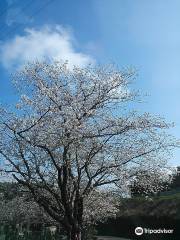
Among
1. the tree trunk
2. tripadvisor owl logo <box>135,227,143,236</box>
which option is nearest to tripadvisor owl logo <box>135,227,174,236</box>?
tripadvisor owl logo <box>135,227,143,236</box>

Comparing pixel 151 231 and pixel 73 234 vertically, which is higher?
pixel 151 231

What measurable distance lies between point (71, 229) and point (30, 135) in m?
4.20

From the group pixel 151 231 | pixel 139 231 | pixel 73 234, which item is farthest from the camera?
pixel 139 231

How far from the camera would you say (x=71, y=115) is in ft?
53.9

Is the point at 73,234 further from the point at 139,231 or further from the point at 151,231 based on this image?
the point at 139,231

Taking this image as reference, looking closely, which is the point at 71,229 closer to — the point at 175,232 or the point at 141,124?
the point at 141,124

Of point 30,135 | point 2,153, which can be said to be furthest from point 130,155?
point 2,153

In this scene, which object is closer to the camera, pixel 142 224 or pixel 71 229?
pixel 71 229

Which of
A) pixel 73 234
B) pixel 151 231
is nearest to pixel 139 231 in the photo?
pixel 151 231

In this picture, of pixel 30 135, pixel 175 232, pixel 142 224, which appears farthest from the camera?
pixel 142 224

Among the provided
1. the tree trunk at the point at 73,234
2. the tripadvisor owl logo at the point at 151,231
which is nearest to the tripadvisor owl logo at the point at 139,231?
A: the tripadvisor owl logo at the point at 151,231

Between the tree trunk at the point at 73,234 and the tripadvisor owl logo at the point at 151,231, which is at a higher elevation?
the tripadvisor owl logo at the point at 151,231

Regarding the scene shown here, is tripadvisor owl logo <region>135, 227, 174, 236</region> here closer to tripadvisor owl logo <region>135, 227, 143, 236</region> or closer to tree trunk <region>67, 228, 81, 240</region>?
tripadvisor owl logo <region>135, 227, 143, 236</region>

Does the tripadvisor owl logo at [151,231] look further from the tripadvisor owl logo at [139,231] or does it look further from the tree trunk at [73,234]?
the tree trunk at [73,234]
